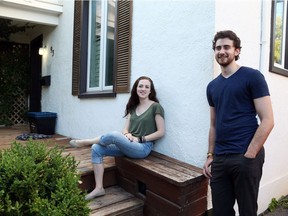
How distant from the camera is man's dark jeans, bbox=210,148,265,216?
5.90 feet

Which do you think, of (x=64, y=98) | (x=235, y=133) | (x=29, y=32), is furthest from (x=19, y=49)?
(x=235, y=133)

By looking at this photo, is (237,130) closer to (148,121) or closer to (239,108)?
(239,108)

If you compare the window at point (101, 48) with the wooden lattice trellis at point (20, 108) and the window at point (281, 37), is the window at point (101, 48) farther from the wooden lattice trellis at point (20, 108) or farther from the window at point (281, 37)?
the wooden lattice trellis at point (20, 108)

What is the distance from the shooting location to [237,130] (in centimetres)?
188

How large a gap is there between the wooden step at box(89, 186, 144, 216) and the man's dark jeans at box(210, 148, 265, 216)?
0.79 m

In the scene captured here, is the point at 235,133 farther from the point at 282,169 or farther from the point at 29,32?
the point at 29,32

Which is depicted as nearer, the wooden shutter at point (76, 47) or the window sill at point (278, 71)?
the window sill at point (278, 71)

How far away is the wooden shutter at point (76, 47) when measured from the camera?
454 centimetres

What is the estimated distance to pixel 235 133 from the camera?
1883mm

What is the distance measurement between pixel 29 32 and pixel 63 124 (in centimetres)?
330

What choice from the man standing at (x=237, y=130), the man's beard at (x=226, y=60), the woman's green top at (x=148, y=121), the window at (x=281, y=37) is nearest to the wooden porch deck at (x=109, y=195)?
the woman's green top at (x=148, y=121)

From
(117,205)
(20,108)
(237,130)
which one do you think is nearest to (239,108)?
(237,130)

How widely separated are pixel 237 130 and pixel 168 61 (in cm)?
124

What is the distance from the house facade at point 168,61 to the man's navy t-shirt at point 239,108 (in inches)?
19.6
